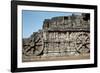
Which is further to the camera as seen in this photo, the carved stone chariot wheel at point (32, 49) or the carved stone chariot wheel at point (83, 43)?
the carved stone chariot wheel at point (83, 43)

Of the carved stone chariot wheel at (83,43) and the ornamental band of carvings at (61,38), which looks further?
the carved stone chariot wheel at (83,43)

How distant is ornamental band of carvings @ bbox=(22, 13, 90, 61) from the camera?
6.03 ft

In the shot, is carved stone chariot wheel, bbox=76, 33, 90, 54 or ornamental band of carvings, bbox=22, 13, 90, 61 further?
carved stone chariot wheel, bbox=76, 33, 90, 54

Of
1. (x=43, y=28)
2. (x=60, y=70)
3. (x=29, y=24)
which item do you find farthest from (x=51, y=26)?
(x=60, y=70)

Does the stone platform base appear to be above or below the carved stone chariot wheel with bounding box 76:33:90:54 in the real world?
below

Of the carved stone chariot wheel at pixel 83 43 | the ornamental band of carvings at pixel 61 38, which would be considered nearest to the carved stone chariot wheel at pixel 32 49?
the ornamental band of carvings at pixel 61 38

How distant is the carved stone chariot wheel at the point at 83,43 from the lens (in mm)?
1964

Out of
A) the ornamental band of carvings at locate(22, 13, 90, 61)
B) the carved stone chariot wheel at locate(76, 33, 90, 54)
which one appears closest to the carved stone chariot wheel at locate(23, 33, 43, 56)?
the ornamental band of carvings at locate(22, 13, 90, 61)

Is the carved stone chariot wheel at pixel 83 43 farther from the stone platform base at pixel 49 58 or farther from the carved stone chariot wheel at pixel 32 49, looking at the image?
the carved stone chariot wheel at pixel 32 49

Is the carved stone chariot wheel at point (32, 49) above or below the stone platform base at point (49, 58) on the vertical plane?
above

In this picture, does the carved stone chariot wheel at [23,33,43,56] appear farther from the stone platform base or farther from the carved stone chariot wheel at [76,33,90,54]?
the carved stone chariot wheel at [76,33,90,54]

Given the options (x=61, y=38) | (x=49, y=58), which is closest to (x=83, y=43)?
(x=61, y=38)

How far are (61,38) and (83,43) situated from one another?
9.0 inches

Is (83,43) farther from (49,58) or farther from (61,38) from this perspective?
(49,58)
